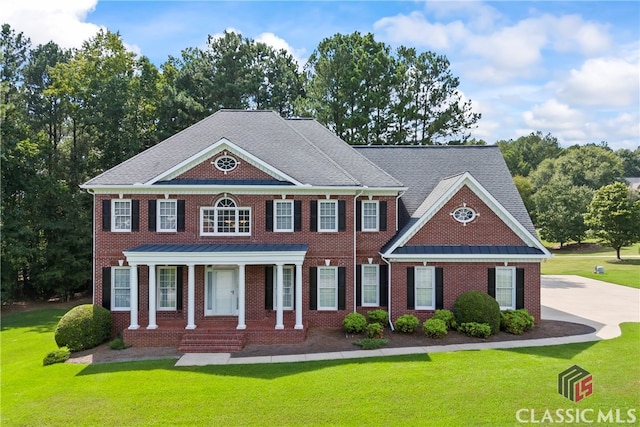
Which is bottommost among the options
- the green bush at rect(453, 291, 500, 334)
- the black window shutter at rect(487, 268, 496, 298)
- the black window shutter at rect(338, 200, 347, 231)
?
the green bush at rect(453, 291, 500, 334)

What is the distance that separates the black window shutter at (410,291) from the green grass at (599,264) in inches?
875

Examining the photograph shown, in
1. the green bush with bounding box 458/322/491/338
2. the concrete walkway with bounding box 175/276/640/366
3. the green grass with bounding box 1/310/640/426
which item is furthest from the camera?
the green bush with bounding box 458/322/491/338

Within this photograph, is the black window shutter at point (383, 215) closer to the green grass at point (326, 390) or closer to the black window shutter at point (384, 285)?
the black window shutter at point (384, 285)

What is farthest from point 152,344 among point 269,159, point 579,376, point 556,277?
point 556,277

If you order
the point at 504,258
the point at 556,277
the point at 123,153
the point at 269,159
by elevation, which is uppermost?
the point at 123,153

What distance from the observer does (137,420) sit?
1075 centimetres

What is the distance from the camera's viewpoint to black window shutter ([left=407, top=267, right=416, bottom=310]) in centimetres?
1922

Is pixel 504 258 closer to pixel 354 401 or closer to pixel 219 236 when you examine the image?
pixel 354 401

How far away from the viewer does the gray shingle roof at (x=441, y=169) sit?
2161 cm

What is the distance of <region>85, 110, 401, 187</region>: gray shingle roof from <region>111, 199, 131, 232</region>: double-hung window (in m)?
1.01

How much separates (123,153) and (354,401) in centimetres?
3050

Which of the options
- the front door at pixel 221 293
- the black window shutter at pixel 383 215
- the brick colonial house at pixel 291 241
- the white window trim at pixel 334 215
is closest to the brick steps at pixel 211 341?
the brick colonial house at pixel 291 241

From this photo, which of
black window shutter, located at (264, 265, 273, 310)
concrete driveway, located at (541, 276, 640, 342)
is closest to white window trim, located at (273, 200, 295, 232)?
black window shutter, located at (264, 265, 273, 310)

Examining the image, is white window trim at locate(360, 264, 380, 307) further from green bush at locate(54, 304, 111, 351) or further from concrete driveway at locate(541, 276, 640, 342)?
green bush at locate(54, 304, 111, 351)
